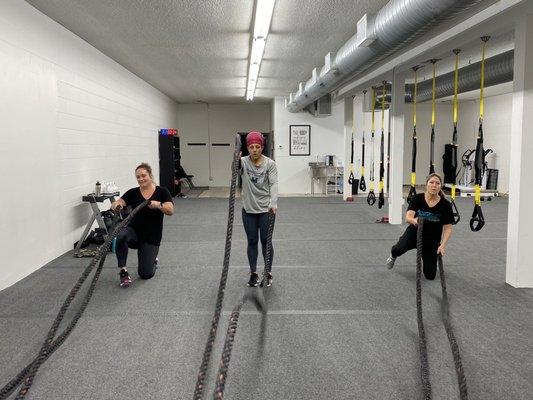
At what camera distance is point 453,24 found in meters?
4.63

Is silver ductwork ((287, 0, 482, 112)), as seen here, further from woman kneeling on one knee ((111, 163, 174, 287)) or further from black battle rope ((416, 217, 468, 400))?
woman kneeling on one knee ((111, 163, 174, 287))

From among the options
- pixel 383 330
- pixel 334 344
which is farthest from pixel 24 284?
pixel 383 330

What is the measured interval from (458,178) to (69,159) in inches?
418

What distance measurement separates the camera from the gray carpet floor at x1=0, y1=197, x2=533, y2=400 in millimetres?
2254

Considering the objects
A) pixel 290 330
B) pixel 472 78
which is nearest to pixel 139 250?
pixel 290 330

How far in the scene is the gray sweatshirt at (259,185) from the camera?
11.9 feet

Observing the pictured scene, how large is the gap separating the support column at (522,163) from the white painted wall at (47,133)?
170 inches

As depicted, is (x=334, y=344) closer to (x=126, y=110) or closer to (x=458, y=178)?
(x=126, y=110)

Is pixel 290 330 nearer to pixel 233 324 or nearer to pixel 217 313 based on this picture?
pixel 233 324

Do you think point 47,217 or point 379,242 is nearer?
point 47,217

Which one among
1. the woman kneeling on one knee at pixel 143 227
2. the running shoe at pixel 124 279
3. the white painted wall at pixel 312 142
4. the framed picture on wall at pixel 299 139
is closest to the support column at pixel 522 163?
the woman kneeling on one knee at pixel 143 227

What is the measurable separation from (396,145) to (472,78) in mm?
1448

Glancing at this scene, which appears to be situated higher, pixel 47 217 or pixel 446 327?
pixel 47 217

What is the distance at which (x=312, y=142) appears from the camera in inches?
463
